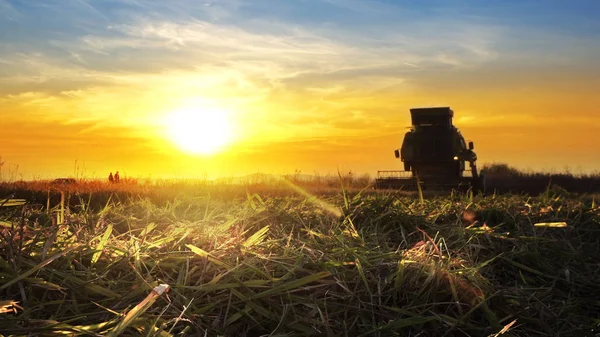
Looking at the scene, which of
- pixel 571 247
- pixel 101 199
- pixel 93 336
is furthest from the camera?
pixel 101 199

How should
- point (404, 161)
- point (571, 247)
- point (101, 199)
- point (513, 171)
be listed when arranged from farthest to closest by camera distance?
point (513, 171) → point (404, 161) → point (101, 199) → point (571, 247)

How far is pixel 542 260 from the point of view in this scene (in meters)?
3.00

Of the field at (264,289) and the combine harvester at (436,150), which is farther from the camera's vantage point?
the combine harvester at (436,150)

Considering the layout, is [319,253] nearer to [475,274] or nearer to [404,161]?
[475,274]

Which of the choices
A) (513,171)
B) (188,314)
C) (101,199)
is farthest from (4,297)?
(513,171)

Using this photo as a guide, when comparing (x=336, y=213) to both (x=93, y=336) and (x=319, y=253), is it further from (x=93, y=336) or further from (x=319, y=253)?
(x=93, y=336)

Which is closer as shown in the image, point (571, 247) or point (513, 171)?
point (571, 247)

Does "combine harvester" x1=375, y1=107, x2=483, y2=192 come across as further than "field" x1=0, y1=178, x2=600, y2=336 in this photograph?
Yes

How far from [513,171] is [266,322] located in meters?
27.5

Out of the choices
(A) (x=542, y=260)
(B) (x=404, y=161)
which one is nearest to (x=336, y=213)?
(A) (x=542, y=260)

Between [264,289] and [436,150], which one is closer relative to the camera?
[264,289]

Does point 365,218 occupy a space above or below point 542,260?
above

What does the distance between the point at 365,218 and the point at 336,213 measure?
221 mm

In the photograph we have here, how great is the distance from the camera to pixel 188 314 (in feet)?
5.87
